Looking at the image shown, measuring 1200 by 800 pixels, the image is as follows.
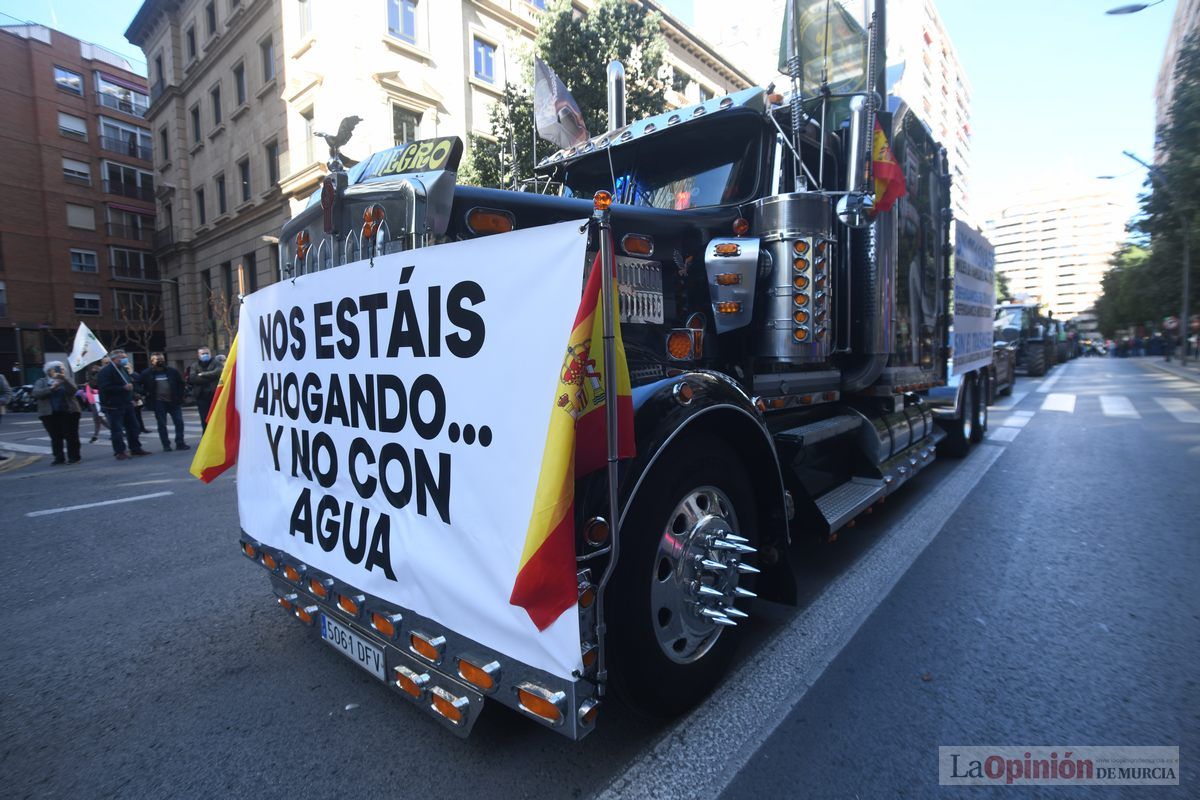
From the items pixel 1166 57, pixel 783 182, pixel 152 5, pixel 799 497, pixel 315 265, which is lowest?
pixel 799 497

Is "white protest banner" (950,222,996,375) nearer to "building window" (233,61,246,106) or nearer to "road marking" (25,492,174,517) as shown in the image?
"road marking" (25,492,174,517)

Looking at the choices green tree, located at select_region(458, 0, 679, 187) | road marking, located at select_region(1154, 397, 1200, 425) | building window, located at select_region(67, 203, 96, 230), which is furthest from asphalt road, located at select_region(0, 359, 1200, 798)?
building window, located at select_region(67, 203, 96, 230)

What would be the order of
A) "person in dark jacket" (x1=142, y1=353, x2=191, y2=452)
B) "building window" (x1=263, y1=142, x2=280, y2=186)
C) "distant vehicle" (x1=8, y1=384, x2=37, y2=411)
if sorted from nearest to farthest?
"person in dark jacket" (x1=142, y1=353, x2=191, y2=452) → "building window" (x1=263, y1=142, x2=280, y2=186) → "distant vehicle" (x1=8, y1=384, x2=37, y2=411)

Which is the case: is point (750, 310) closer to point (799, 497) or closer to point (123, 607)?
point (799, 497)

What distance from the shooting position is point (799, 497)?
3.40m

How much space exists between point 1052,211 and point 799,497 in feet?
578

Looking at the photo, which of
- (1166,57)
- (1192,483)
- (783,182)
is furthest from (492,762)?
(1166,57)

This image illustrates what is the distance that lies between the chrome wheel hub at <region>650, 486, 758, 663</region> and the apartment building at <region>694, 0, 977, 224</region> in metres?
27.2

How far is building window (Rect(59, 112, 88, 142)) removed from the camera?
38188mm

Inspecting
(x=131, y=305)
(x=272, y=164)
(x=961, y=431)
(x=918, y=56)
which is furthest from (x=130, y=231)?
(x=918, y=56)

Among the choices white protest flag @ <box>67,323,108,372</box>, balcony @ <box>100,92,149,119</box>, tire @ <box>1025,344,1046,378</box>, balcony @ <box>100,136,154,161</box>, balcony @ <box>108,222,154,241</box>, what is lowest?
tire @ <box>1025,344,1046,378</box>

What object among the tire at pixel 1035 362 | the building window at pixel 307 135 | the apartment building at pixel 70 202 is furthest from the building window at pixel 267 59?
the tire at pixel 1035 362

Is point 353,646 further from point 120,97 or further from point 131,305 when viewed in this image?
point 120,97

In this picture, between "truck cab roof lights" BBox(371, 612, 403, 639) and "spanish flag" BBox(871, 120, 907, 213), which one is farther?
"spanish flag" BBox(871, 120, 907, 213)
